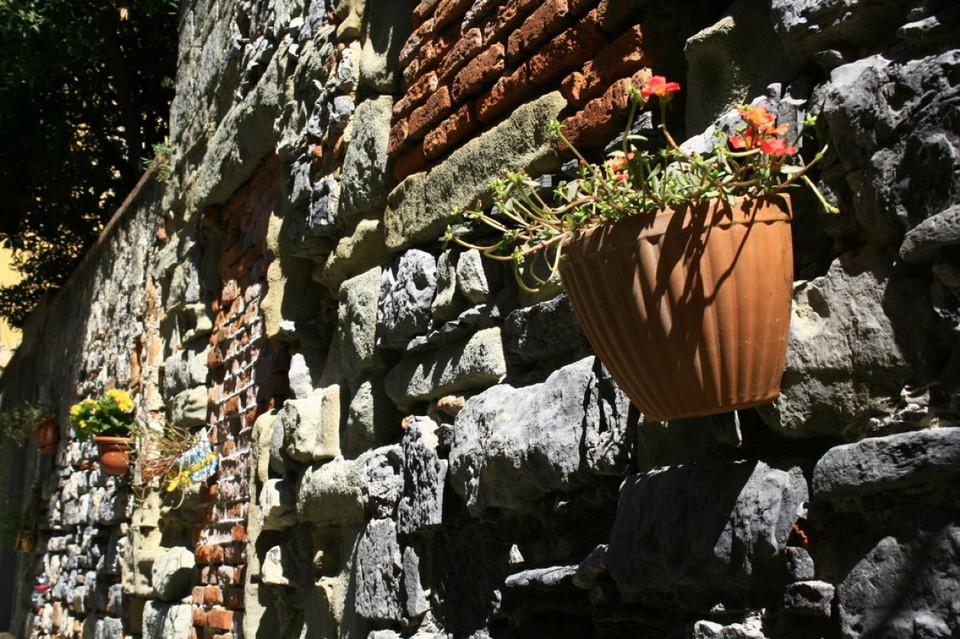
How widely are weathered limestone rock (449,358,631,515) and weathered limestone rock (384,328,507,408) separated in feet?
0.20

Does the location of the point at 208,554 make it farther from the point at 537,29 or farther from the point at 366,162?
the point at 537,29

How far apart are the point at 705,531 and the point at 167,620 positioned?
11.2 ft

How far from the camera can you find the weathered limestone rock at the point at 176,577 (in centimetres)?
456

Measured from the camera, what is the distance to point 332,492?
10.4 ft

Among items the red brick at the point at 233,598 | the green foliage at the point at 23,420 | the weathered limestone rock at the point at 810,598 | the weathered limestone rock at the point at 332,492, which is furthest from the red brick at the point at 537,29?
the green foliage at the point at 23,420

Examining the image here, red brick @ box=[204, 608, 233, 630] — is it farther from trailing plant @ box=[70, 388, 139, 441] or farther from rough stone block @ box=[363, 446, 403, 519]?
trailing plant @ box=[70, 388, 139, 441]

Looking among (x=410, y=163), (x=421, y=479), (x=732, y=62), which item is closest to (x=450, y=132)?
(x=410, y=163)

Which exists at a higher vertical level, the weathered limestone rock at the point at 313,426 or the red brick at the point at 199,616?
the weathered limestone rock at the point at 313,426

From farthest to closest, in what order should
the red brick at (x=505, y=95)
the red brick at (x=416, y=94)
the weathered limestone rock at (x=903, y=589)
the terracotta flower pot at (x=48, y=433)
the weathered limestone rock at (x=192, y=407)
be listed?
the terracotta flower pot at (x=48, y=433)
the weathered limestone rock at (x=192, y=407)
the red brick at (x=416, y=94)
the red brick at (x=505, y=95)
the weathered limestone rock at (x=903, y=589)

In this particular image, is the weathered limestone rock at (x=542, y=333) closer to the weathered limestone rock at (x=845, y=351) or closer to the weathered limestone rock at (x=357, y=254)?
the weathered limestone rock at (x=845, y=351)

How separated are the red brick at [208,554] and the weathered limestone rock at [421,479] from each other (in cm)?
171

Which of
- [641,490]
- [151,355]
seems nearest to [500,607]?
[641,490]

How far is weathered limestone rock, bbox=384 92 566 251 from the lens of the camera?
2.41 meters

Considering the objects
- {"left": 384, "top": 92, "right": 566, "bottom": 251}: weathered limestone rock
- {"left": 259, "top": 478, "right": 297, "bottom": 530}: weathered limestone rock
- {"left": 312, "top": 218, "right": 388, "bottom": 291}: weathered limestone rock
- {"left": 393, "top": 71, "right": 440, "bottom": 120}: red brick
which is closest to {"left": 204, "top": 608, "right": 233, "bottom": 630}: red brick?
{"left": 259, "top": 478, "right": 297, "bottom": 530}: weathered limestone rock
